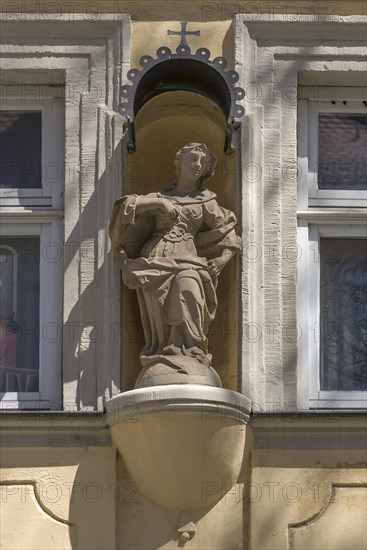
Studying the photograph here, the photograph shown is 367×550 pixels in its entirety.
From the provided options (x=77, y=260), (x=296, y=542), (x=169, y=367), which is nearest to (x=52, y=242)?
(x=77, y=260)

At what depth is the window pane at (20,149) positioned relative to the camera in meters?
14.5

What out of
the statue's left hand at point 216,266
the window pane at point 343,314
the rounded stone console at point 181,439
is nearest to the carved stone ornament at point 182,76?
the statue's left hand at point 216,266

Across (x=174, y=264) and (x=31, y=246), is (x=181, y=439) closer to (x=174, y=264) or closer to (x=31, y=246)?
(x=174, y=264)

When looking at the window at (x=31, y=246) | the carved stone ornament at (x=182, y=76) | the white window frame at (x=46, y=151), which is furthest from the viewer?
the white window frame at (x=46, y=151)

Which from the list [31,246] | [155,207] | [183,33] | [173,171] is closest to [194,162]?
[155,207]

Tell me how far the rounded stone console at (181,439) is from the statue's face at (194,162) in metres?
1.23

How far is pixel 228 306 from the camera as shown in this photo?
14195 mm

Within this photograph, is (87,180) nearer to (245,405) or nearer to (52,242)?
(52,242)

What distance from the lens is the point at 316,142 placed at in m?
14.6

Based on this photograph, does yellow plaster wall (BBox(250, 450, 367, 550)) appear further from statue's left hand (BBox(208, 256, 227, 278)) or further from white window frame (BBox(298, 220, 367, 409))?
statue's left hand (BBox(208, 256, 227, 278))

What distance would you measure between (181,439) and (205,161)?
1.51 meters

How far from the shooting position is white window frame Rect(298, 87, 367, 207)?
14.5 meters

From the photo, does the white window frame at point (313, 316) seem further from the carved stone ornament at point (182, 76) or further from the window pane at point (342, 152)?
the carved stone ornament at point (182, 76)

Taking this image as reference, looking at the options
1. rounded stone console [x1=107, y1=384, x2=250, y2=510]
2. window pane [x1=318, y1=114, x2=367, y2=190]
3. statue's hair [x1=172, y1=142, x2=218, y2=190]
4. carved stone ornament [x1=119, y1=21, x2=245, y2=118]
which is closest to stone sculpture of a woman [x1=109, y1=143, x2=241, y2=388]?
statue's hair [x1=172, y1=142, x2=218, y2=190]
